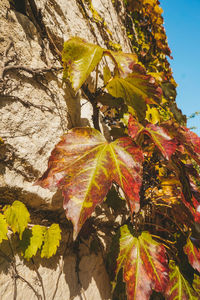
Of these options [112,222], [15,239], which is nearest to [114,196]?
Answer: [112,222]

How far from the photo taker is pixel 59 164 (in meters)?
0.59

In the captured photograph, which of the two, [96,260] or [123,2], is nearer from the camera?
[96,260]

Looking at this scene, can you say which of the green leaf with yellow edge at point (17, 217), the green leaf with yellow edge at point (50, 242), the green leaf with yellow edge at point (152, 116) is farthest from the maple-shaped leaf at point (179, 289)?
the green leaf with yellow edge at point (152, 116)

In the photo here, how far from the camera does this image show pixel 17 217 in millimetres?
559

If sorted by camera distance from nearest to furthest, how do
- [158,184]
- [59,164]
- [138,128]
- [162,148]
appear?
[59,164] → [162,148] → [138,128] → [158,184]

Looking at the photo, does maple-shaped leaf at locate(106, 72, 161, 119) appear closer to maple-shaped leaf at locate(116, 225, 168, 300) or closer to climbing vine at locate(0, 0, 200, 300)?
climbing vine at locate(0, 0, 200, 300)

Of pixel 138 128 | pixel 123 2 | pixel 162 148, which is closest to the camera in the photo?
pixel 162 148

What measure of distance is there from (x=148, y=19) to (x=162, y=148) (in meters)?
2.52

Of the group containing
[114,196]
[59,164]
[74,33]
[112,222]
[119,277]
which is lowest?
[119,277]

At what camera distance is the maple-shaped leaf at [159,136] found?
69 cm

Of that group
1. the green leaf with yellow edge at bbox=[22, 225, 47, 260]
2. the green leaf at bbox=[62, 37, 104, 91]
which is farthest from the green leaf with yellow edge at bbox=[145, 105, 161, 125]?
the green leaf with yellow edge at bbox=[22, 225, 47, 260]

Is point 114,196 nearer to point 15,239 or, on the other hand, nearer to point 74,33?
point 15,239

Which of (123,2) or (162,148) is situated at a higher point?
(123,2)

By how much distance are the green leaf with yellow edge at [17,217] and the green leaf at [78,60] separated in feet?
1.50
